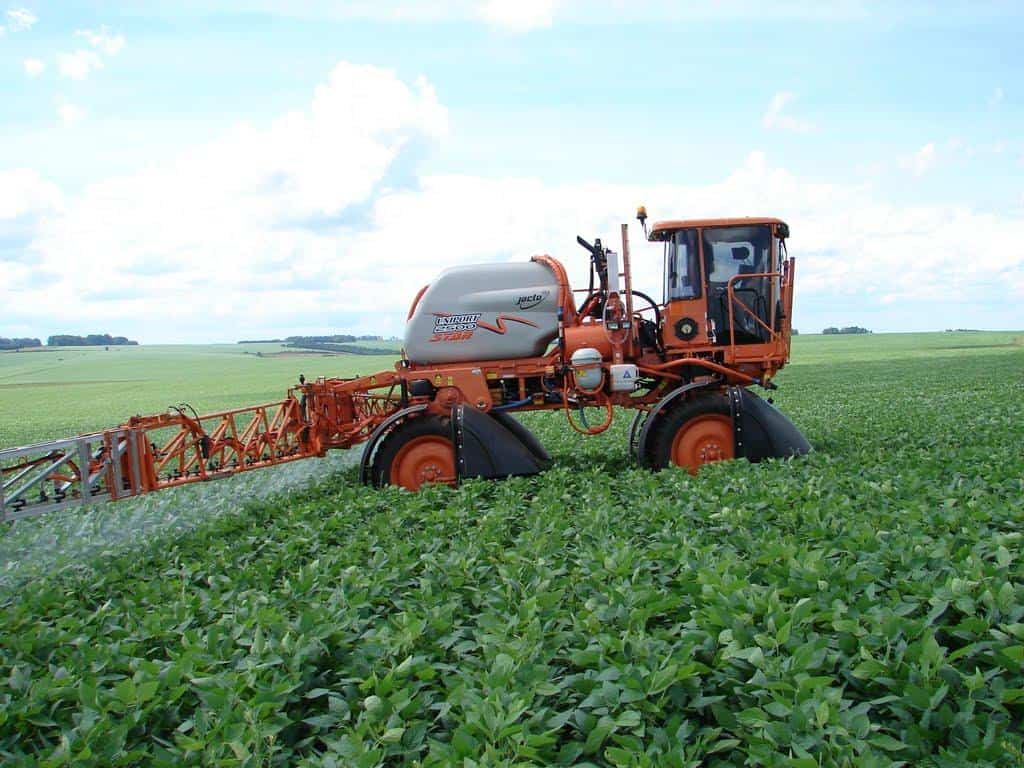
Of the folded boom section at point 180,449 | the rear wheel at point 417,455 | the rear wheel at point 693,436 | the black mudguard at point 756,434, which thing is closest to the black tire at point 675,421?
the rear wheel at point 693,436

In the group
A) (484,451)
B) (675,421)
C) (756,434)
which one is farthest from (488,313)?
(756,434)

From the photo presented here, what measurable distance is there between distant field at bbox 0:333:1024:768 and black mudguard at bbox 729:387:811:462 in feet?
4.46

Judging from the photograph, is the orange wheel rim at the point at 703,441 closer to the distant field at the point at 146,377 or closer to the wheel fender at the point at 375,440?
the wheel fender at the point at 375,440

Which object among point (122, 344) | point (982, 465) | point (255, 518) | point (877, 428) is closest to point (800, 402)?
point (877, 428)

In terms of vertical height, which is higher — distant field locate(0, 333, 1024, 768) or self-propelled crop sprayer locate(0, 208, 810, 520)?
self-propelled crop sprayer locate(0, 208, 810, 520)

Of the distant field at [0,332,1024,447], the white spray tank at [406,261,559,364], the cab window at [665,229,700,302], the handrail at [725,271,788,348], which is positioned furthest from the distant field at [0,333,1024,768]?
the distant field at [0,332,1024,447]

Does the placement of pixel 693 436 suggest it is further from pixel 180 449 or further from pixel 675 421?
pixel 180 449

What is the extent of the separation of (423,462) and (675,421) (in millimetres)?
3146

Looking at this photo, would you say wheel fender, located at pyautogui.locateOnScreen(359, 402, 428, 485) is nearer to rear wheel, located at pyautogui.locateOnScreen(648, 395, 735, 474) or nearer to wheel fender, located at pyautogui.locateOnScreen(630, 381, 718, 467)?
wheel fender, located at pyautogui.locateOnScreen(630, 381, 718, 467)

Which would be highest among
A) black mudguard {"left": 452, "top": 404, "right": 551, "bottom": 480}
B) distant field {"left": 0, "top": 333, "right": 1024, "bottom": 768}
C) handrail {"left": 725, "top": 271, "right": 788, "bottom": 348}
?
handrail {"left": 725, "top": 271, "right": 788, "bottom": 348}

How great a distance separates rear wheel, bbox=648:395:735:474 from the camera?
9953 millimetres

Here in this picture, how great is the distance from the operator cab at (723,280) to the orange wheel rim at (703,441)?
3.78 ft

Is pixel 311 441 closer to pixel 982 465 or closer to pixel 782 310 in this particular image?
pixel 782 310

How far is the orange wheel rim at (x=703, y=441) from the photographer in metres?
9.96
